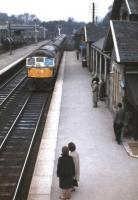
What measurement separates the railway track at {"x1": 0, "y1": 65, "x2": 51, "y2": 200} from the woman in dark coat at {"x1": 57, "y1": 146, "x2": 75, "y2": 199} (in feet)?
4.15

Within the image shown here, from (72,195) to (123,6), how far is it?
52.2 feet

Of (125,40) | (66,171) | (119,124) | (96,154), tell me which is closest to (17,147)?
(96,154)

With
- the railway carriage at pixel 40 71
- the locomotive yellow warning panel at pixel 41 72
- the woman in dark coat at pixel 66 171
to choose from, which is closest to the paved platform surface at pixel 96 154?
the woman in dark coat at pixel 66 171

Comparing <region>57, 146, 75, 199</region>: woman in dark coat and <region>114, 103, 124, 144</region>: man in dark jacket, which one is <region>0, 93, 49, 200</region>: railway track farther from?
<region>114, 103, 124, 144</region>: man in dark jacket

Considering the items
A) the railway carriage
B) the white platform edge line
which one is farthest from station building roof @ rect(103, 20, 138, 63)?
the railway carriage

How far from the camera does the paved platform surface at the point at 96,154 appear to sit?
35.1 ft

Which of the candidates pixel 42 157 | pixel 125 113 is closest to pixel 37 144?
pixel 42 157

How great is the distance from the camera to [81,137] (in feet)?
51.8

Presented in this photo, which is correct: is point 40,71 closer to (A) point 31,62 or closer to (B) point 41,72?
(B) point 41,72

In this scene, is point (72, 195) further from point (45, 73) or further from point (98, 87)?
point (45, 73)

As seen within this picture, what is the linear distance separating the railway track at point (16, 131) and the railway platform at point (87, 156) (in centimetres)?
58

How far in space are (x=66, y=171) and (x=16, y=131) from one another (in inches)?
328

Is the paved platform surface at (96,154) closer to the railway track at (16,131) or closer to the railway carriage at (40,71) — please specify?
the railway track at (16,131)

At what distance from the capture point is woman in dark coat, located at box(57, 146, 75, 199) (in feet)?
32.1
